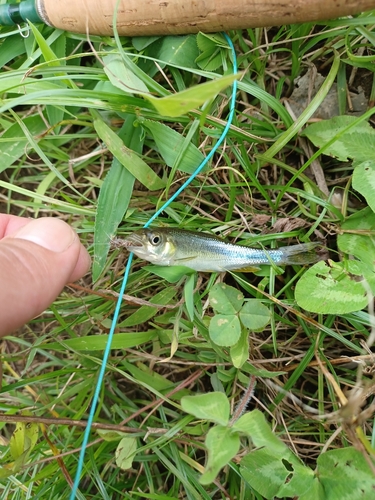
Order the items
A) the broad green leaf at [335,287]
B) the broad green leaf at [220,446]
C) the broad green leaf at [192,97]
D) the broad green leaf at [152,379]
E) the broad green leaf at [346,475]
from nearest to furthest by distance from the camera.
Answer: the broad green leaf at [192,97]
the broad green leaf at [220,446]
the broad green leaf at [346,475]
the broad green leaf at [335,287]
the broad green leaf at [152,379]

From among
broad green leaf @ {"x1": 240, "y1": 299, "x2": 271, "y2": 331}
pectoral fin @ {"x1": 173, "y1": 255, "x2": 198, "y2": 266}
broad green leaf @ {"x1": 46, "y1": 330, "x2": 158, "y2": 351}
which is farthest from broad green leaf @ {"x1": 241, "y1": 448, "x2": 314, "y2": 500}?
pectoral fin @ {"x1": 173, "y1": 255, "x2": 198, "y2": 266}

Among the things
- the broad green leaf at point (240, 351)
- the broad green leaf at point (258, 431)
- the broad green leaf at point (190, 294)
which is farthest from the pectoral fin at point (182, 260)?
the broad green leaf at point (258, 431)

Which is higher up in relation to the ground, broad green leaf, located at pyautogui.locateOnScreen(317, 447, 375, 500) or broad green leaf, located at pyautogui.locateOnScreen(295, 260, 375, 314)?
broad green leaf, located at pyautogui.locateOnScreen(295, 260, 375, 314)

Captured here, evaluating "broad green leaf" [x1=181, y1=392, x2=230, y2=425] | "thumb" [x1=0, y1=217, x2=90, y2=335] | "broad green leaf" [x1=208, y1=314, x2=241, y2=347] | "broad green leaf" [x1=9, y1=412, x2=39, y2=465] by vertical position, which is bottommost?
"broad green leaf" [x1=9, y1=412, x2=39, y2=465]

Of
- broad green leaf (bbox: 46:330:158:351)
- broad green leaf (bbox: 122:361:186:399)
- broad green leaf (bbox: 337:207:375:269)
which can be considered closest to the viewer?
broad green leaf (bbox: 337:207:375:269)

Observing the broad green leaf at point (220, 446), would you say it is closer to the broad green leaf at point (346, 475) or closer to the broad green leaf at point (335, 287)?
the broad green leaf at point (346, 475)

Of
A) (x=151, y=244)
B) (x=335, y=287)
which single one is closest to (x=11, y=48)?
(x=151, y=244)

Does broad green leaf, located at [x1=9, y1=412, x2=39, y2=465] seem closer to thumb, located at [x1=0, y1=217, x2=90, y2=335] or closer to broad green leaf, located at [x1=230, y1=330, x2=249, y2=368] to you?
thumb, located at [x1=0, y1=217, x2=90, y2=335]

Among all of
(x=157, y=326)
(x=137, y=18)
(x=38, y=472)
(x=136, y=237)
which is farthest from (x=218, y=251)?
(x=38, y=472)
